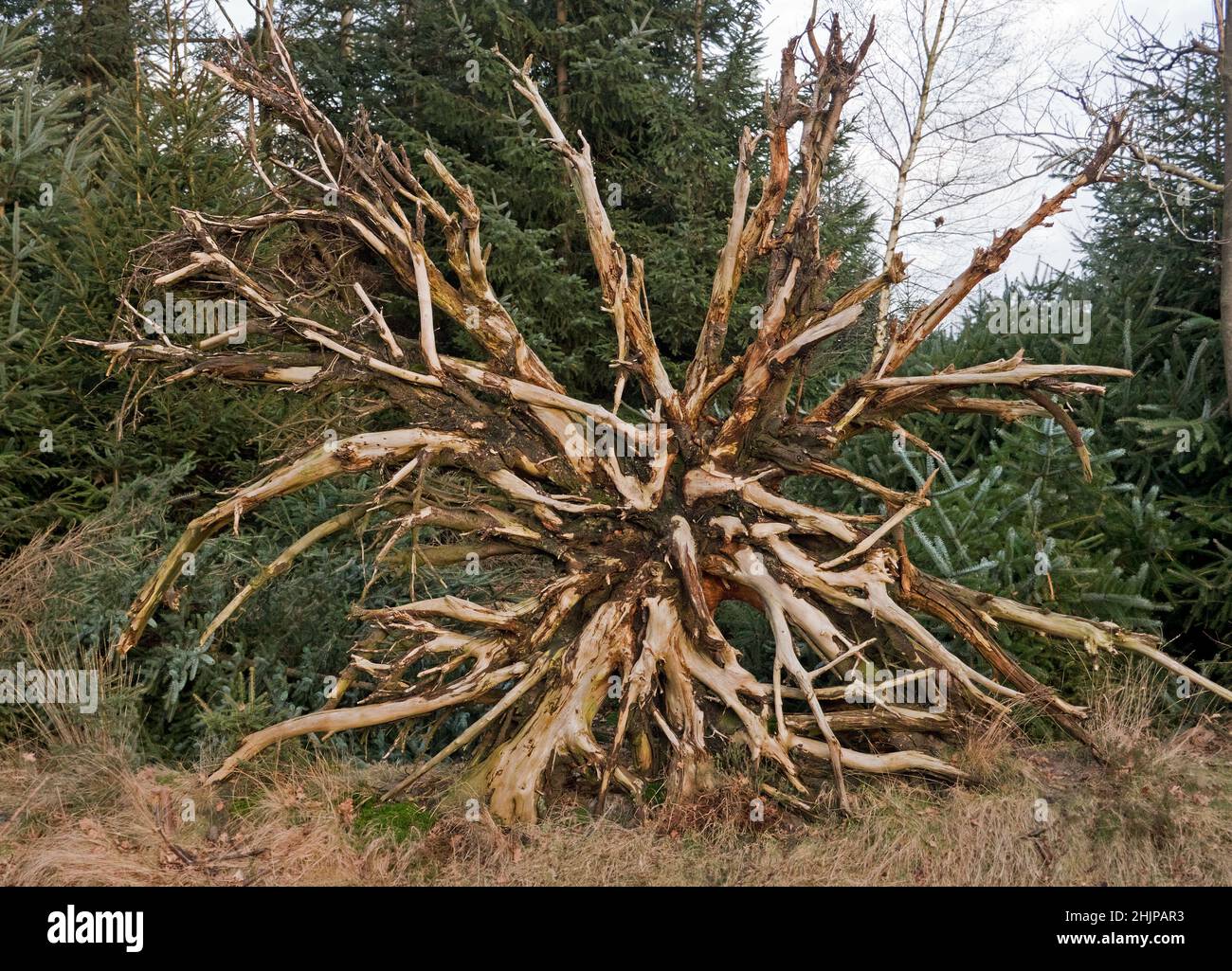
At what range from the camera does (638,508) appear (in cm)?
581

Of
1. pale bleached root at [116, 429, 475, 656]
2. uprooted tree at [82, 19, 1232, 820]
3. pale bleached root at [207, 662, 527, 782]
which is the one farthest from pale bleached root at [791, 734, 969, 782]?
pale bleached root at [116, 429, 475, 656]

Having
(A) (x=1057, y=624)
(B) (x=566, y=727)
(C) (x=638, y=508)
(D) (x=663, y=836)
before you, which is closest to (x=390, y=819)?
(B) (x=566, y=727)

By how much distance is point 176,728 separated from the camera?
6.70m

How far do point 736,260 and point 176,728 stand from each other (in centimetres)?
450

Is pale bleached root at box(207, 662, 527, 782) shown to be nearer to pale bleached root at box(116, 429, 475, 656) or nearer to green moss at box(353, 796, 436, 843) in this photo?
green moss at box(353, 796, 436, 843)

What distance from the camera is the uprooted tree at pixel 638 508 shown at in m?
5.52

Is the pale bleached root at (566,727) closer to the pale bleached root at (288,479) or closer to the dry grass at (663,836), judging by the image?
the dry grass at (663,836)

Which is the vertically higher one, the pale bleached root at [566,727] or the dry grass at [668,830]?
the pale bleached root at [566,727]

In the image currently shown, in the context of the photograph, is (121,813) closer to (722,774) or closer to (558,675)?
(558,675)

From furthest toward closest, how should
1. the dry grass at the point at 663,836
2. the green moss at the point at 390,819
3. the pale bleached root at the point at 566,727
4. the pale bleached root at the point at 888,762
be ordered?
the pale bleached root at the point at 888,762, the pale bleached root at the point at 566,727, the green moss at the point at 390,819, the dry grass at the point at 663,836

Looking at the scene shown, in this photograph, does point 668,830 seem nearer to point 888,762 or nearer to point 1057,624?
point 888,762

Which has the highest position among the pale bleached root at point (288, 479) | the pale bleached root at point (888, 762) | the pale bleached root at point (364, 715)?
the pale bleached root at point (288, 479)

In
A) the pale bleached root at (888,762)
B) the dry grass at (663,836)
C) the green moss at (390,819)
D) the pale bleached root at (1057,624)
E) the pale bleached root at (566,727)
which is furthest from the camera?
the pale bleached root at (1057,624)

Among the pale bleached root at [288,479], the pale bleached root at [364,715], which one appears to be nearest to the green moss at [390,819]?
the pale bleached root at [364,715]
